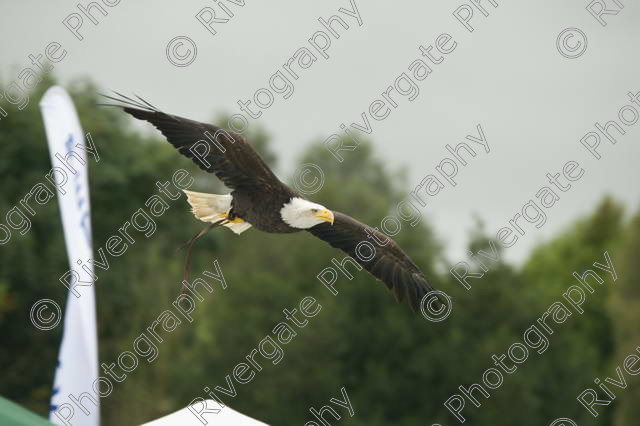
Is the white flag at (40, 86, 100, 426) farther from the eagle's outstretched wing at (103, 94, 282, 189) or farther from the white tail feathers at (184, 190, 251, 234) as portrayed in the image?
the eagle's outstretched wing at (103, 94, 282, 189)

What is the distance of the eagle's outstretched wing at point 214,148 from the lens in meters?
7.50

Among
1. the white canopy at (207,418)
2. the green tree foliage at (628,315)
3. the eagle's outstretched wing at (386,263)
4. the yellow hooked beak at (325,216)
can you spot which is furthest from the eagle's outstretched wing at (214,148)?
the green tree foliage at (628,315)

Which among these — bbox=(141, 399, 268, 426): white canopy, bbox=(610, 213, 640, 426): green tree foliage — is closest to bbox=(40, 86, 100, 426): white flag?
bbox=(141, 399, 268, 426): white canopy

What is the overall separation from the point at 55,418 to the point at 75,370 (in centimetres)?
49

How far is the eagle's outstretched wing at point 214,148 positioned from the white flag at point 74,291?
203cm

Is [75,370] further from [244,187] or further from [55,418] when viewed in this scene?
[244,187]

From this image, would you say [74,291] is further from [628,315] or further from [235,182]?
[628,315]

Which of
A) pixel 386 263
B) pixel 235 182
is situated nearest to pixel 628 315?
pixel 386 263

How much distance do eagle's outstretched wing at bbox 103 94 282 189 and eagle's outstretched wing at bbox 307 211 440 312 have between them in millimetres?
1573

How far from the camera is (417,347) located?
23.4 metres

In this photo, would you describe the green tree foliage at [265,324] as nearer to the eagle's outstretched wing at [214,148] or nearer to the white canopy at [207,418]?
the white canopy at [207,418]

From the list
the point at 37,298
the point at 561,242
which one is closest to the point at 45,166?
the point at 37,298

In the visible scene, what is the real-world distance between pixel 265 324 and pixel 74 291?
51.3 ft

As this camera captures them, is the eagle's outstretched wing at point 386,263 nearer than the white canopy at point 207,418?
No
